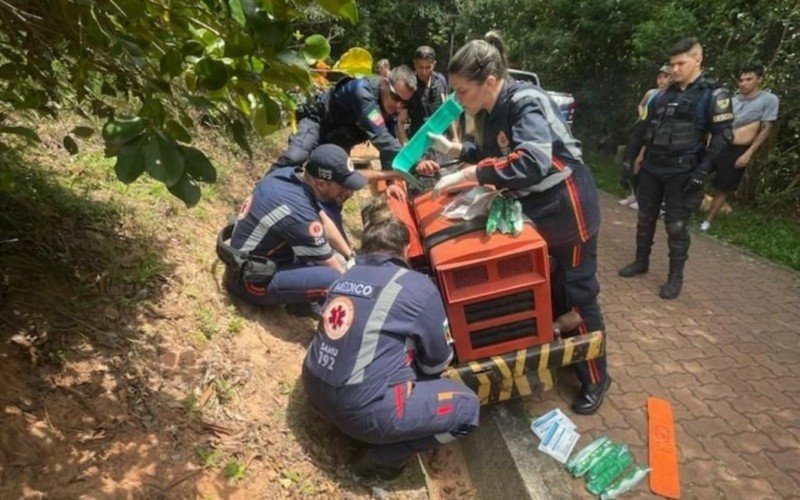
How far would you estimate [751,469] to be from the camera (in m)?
2.56

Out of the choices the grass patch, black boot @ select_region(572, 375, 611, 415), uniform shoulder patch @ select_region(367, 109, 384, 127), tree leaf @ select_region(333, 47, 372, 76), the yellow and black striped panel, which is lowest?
the grass patch

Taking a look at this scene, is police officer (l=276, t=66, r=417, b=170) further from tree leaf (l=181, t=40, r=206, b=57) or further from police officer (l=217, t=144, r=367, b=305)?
tree leaf (l=181, t=40, r=206, b=57)

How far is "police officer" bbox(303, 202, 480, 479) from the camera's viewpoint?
224 centimetres

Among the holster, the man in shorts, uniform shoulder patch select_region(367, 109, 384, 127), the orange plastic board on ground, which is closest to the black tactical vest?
the orange plastic board on ground

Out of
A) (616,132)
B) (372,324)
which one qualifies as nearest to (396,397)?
(372,324)

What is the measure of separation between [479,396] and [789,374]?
2.35 m

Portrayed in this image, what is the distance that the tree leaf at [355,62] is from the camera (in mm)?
1382

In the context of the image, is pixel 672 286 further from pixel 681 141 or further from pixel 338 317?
pixel 338 317

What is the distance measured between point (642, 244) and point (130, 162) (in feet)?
15.1

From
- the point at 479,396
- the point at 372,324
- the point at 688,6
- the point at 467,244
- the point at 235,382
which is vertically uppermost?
the point at 688,6

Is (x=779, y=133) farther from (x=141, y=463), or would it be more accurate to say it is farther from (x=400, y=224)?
(x=141, y=463)

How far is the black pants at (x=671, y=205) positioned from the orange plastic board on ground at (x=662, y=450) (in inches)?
64.0

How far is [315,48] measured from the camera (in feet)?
3.59

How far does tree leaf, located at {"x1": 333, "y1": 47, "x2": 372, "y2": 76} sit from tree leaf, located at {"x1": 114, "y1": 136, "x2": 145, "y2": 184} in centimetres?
62
